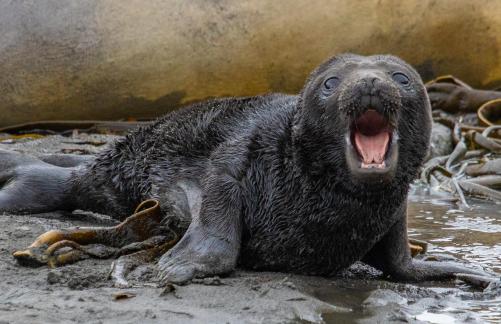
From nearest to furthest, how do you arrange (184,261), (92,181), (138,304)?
(138,304), (184,261), (92,181)

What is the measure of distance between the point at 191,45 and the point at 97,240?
4.61 m

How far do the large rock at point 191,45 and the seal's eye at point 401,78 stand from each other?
451cm

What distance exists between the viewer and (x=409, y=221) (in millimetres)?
6465

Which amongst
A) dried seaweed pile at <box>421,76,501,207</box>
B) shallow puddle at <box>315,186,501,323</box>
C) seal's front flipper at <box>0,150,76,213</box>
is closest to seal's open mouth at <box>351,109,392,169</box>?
shallow puddle at <box>315,186,501,323</box>

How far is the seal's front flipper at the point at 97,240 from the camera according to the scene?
14.1 feet

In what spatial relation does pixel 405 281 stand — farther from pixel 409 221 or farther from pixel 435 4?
pixel 435 4

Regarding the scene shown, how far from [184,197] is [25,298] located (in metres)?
1.32

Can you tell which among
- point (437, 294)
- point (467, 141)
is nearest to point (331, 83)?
point (437, 294)

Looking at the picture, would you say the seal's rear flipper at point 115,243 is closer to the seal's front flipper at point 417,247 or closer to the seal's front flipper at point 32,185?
the seal's front flipper at point 32,185

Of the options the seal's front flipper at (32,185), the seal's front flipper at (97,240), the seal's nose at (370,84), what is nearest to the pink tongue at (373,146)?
the seal's nose at (370,84)

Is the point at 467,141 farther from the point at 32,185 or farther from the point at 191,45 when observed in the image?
the point at 32,185

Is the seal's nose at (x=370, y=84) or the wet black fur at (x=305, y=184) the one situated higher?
the seal's nose at (x=370, y=84)

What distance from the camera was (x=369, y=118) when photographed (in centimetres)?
448

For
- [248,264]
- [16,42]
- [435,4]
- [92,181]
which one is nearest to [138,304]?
[248,264]
